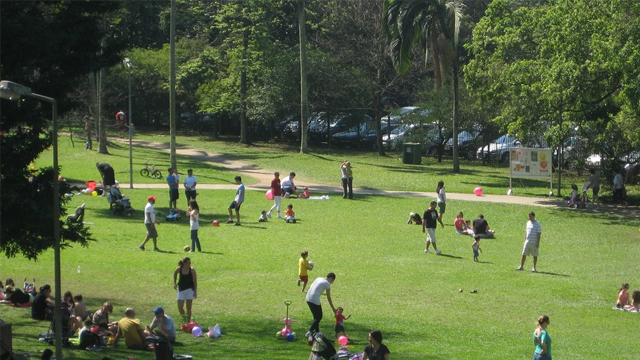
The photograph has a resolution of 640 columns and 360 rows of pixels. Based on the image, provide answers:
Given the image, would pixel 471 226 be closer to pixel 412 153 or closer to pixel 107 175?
pixel 107 175

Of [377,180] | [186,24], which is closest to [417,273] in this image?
[377,180]

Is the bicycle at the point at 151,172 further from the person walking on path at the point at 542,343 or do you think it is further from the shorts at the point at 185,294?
the person walking on path at the point at 542,343

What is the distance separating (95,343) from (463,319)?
24.9ft

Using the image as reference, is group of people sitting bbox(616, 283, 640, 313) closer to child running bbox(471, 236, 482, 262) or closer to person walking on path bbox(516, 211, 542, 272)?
person walking on path bbox(516, 211, 542, 272)

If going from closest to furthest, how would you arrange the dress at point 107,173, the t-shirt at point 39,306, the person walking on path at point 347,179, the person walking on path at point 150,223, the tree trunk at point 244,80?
the t-shirt at point 39,306, the person walking on path at point 150,223, the dress at point 107,173, the person walking on path at point 347,179, the tree trunk at point 244,80

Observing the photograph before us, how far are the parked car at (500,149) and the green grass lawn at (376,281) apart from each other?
59.6ft

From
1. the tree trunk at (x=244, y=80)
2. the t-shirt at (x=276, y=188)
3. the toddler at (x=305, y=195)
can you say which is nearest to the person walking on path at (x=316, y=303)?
the t-shirt at (x=276, y=188)

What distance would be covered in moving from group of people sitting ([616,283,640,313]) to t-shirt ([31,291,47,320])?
12.4 meters

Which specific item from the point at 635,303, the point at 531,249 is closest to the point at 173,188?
the point at 531,249

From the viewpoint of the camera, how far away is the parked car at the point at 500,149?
162ft

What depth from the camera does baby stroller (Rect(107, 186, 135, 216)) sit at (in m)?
29.3

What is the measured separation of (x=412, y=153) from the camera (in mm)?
47688

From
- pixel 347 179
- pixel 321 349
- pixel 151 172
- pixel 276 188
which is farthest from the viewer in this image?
pixel 151 172

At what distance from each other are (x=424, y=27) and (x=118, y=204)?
19.1 metres
